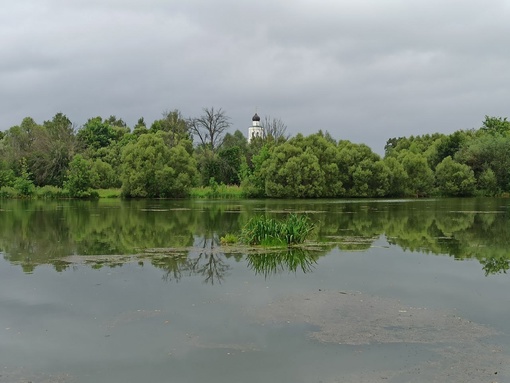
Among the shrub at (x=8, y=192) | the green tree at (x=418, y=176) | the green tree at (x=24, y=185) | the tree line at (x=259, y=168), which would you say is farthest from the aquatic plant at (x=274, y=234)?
the shrub at (x=8, y=192)

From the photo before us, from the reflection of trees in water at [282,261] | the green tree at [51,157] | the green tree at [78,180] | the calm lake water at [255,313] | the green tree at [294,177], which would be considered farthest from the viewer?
the green tree at [51,157]

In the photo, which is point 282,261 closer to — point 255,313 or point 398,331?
point 255,313

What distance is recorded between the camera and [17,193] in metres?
61.4

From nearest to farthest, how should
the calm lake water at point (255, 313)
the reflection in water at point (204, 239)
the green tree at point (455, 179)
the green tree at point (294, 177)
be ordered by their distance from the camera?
the calm lake water at point (255, 313) < the reflection in water at point (204, 239) < the green tree at point (294, 177) < the green tree at point (455, 179)

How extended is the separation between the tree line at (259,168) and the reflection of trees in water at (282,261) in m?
43.0

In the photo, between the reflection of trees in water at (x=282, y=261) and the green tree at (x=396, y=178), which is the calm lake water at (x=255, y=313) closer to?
the reflection of trees in water at (x=282, y=261)

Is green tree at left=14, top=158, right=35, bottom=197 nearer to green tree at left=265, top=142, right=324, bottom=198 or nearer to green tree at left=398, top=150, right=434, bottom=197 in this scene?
green tree at left=265, top=142, right=324, bottom=198

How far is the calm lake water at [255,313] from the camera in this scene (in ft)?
22.5

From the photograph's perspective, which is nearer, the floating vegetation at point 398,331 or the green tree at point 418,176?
the floating vegetation at point 398,331

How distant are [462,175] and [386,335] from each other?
58.5m

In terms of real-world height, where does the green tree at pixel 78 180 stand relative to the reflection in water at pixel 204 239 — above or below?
above

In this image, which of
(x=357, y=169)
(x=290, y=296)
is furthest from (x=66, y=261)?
(x=357, y=169)

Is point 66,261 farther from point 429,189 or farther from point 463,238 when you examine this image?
point 429,189

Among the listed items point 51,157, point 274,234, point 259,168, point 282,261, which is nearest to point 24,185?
point 51,157
